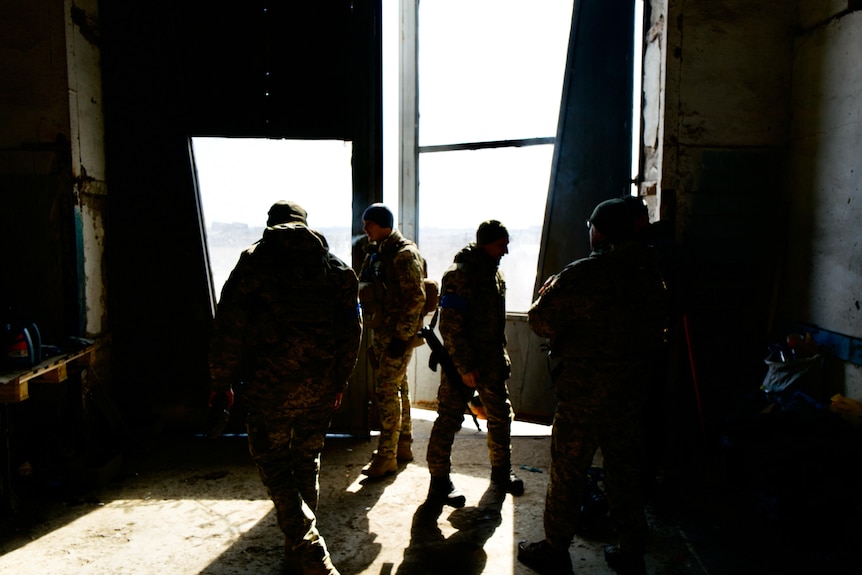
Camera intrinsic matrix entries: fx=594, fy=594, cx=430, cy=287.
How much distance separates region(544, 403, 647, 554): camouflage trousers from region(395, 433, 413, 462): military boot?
64.2 inches

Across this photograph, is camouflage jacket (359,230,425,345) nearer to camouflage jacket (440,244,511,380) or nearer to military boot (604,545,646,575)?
camouflage jacket (440,244,511,380)

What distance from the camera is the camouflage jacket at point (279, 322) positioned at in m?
2.68

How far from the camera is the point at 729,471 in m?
3.34

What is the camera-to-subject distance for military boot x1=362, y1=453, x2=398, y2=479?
3.94 m

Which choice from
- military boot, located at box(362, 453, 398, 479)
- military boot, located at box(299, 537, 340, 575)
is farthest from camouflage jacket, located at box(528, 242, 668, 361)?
military boot, located at box(362, 453, 398, 479)

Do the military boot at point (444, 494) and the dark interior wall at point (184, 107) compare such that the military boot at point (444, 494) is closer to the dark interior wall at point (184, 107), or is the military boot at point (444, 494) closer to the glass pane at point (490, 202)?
the glass pane at point (490, 202)

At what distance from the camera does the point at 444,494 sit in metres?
3.56

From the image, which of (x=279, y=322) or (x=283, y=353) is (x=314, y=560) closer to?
(x=283, y=353)

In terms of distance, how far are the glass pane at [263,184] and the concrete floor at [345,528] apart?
1.68 m

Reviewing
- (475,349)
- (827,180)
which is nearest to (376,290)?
(475,349)

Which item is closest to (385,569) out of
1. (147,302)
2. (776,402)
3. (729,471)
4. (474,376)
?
(474,376)

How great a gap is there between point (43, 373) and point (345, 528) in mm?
1954

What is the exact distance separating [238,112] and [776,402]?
414 cm

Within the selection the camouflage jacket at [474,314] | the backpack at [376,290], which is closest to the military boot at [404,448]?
the backpack at [376,290]
